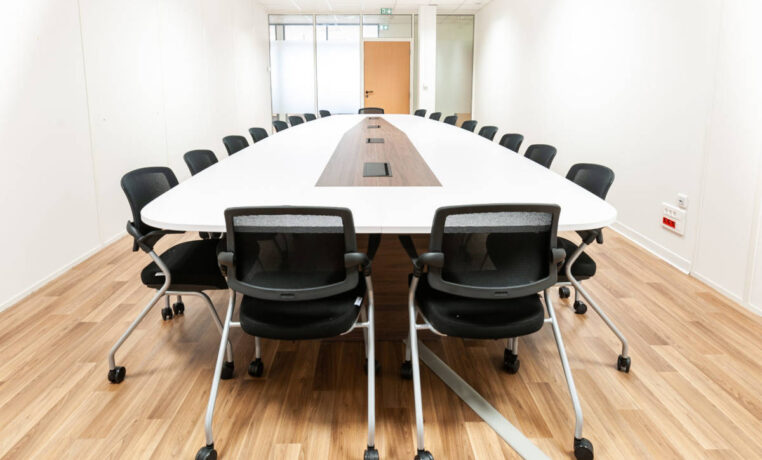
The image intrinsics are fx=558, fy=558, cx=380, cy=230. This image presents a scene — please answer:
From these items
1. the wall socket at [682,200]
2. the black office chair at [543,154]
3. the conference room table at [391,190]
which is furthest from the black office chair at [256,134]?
the wall socket at [682,200]

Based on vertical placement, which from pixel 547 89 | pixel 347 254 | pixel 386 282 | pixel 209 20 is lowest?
pixel 386 282

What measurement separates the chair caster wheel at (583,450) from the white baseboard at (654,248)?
97.1 inches

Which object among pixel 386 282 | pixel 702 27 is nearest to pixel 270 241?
pixel 386 282

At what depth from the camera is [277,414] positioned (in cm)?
221

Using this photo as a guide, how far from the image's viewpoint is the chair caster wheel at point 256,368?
2.50 m

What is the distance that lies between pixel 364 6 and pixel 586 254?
33.1 ft

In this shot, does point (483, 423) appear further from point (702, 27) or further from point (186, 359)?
point (702, 27)

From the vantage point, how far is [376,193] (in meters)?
2.53

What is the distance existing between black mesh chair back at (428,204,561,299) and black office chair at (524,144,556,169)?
1.89 meters

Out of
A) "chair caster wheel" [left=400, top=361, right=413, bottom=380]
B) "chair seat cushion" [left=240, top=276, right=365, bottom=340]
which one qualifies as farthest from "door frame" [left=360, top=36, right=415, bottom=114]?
"chair seat cushion" [left=240, top=276, right=365, bottom=340]

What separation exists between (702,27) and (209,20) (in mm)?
6242

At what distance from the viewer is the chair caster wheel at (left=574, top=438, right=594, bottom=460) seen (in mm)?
1901

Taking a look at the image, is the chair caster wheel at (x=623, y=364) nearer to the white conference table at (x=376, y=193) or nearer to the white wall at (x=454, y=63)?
the white conference table at (x=376, y=193)

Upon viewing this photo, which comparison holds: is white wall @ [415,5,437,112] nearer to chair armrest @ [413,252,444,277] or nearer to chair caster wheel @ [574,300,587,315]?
chair caster wheel @ [574,300,587,315]
